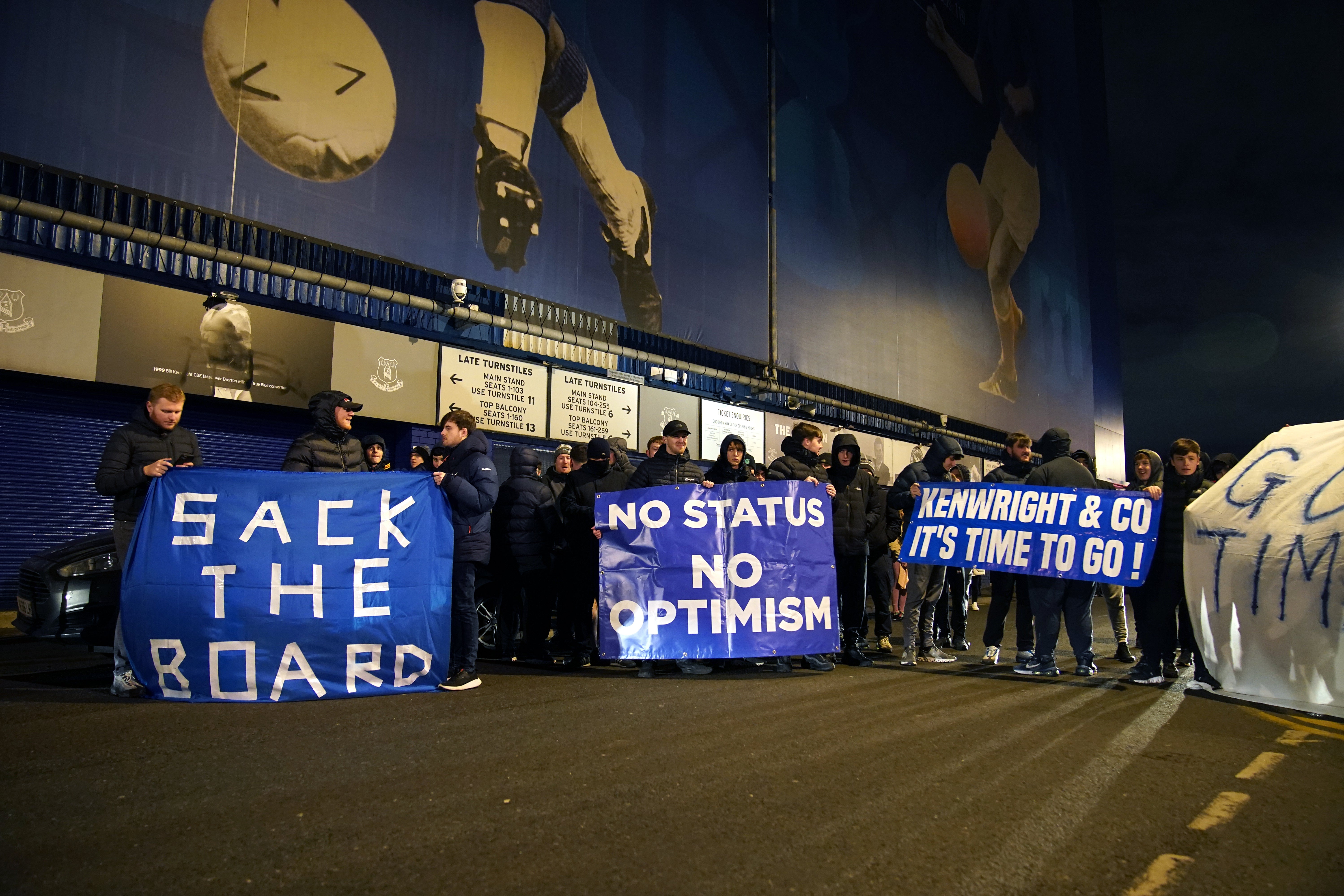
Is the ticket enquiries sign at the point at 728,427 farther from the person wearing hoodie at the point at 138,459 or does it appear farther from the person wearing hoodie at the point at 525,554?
the person wearing hoodie at the point at 138,459

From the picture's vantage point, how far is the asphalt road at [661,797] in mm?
2439

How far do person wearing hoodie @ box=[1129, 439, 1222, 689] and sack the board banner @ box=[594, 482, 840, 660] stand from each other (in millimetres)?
2403

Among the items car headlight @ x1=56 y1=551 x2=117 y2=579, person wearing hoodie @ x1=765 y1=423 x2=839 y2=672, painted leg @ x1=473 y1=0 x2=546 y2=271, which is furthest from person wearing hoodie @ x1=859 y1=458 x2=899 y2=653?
painted leg @ x1=473 y1=0 x2=546 y2=271

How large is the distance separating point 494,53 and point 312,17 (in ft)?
10.8

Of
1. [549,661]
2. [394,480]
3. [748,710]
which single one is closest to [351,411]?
[394,480]

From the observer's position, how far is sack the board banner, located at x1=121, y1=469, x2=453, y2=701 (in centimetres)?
520

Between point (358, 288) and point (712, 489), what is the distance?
844cm

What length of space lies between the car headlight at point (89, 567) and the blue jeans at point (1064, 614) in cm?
755

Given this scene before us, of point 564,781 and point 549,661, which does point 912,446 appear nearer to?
point 549,661

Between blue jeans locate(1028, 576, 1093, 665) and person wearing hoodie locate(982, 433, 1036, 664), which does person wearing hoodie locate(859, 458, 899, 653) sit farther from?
blue jeans locate(1028, 576, 1093, 665)

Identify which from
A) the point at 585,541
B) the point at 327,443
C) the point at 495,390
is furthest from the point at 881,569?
the point at 495,390

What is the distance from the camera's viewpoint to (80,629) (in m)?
6.85

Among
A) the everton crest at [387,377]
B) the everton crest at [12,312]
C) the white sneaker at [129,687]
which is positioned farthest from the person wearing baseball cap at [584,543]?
the everton crest at [12,312]

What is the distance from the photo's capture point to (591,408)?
16438 mm
